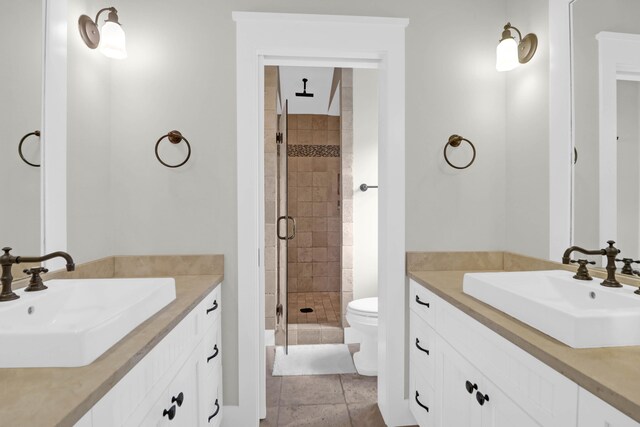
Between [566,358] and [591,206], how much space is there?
95 centimetres

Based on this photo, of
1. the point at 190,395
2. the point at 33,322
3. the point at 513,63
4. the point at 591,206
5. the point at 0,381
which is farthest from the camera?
the point at 513,63

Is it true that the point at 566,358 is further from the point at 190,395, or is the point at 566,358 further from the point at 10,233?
the point at 10,233

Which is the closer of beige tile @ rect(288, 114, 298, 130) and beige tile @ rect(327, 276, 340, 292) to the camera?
beige tile @ rect(288, 114, 298, 130)

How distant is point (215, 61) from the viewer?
1889 mm

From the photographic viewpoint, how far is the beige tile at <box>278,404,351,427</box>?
6.50 feet

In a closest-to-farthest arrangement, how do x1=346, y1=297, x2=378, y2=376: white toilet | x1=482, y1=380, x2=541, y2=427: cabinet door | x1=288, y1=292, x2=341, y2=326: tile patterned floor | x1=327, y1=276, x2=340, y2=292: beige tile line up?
x1=482, y1=380, x2=541, y2=427: cabinet door
x1=346, y1=297, x2=378, y2=376: white toilet
x1=288, y1=292, x2=341, y2=326: tile patterned floor
x1=327, y1=276, x2=340, y2=292: beige tile

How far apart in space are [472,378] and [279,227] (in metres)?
1.91

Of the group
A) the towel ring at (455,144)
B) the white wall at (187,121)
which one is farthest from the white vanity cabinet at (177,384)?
the towel ring at (455,144)

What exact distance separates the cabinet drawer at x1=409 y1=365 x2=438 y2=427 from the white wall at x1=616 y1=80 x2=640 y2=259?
1016 millimetres

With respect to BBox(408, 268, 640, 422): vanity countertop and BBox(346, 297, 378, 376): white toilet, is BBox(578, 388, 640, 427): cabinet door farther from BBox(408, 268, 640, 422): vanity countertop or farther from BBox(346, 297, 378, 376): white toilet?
BBox(346, 297, 378, 376): white toilet

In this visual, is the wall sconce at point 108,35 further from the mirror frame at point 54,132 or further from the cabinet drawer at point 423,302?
the cabinet drawer at point 423,302

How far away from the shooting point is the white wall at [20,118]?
Result: 1.16 m

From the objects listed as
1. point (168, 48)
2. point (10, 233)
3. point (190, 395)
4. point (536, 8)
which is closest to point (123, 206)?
point (10, 233)

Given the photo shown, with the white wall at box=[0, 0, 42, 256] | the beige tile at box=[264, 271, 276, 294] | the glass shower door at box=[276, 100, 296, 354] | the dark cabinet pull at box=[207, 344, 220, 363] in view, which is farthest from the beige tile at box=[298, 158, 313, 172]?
the white wall at box=[0, 0, 42, 256]
